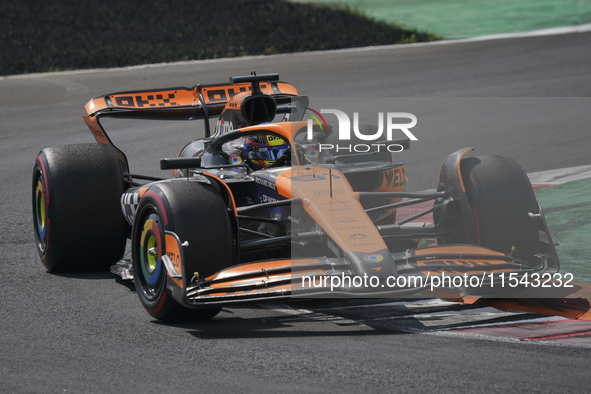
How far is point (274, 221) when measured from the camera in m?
5.14

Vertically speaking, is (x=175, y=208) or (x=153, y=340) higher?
(x=175, y=208)

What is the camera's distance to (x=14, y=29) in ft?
64.1

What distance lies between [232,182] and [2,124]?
29.6 feet

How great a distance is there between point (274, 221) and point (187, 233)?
32.8 inches

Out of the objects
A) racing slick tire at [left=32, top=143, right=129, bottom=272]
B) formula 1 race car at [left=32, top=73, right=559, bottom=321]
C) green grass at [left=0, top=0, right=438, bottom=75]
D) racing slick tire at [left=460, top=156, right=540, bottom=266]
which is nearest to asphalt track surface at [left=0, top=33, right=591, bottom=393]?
racing slick tire at [left=32, top=143, right=129, bottom=272]

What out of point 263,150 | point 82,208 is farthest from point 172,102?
point 82,208

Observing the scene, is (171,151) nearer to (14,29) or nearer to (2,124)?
(2,124)

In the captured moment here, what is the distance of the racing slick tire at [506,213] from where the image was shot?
16.3 ft

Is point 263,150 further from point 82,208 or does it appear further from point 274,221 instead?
point 82,208

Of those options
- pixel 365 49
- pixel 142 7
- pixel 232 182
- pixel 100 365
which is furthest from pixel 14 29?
pixel 100 365

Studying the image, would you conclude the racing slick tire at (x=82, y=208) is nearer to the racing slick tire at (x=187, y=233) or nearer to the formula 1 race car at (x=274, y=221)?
the formula 1 race car at (x=274, y=221)

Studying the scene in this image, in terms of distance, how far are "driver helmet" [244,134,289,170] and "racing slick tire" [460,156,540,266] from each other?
5.27 feet

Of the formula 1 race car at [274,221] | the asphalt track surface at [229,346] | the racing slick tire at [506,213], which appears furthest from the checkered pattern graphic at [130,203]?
the racing slick tire at [506,213]

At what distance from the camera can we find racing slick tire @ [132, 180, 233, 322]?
449 cm
